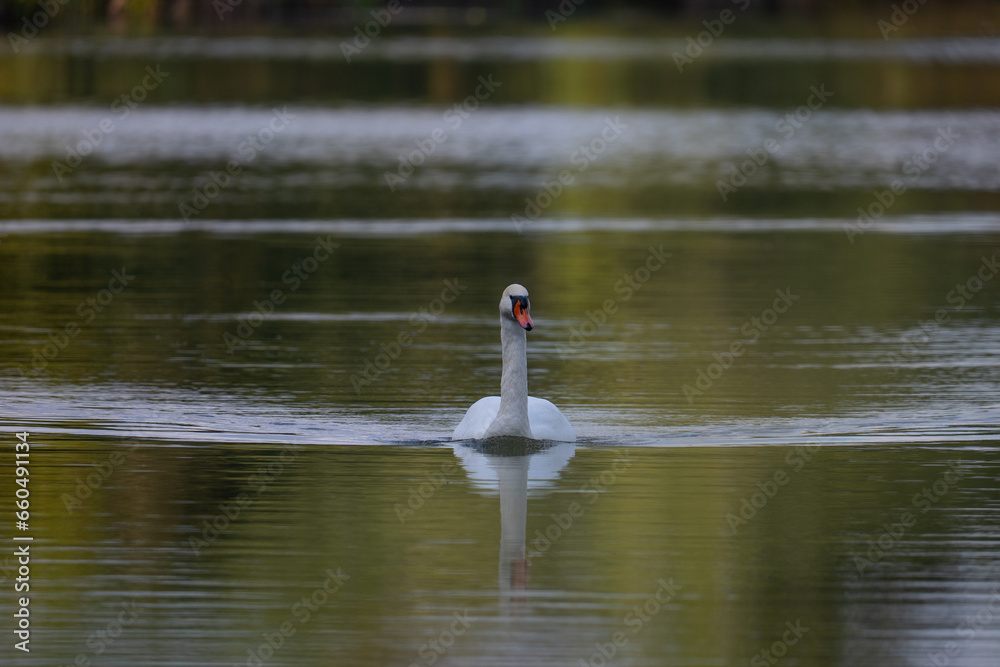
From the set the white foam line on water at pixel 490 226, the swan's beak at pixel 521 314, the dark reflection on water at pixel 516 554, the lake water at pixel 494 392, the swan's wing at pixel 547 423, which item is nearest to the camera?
the dark reflection on water at pixel 516 554

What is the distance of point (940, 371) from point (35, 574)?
9462 millimetres

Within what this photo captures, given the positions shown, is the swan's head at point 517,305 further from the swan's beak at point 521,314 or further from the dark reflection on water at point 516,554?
the dark reflection on water at point 516,554

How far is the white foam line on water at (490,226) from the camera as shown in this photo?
1153 inches

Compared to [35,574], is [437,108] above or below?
above

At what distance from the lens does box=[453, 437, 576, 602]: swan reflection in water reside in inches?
429

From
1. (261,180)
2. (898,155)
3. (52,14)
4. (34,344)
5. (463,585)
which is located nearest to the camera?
(463,585)

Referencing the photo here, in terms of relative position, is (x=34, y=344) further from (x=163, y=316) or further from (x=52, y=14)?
(x=52, y=14)

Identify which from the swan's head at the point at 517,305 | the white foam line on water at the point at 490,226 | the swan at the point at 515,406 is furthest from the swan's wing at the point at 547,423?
the white foam line on water at the point at 490,226

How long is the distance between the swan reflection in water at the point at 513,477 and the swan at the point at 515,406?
0.25ft

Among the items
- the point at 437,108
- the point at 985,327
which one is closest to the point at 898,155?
the point at 437,108

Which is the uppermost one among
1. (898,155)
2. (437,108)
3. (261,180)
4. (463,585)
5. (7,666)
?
(437,108)

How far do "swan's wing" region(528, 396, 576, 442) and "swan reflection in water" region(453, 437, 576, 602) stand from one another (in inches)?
2.1

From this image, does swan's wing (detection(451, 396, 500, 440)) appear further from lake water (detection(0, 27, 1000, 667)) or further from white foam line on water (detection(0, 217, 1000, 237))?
white foam line on water (detection(0, 217, 1000, 237))

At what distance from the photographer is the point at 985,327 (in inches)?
806
